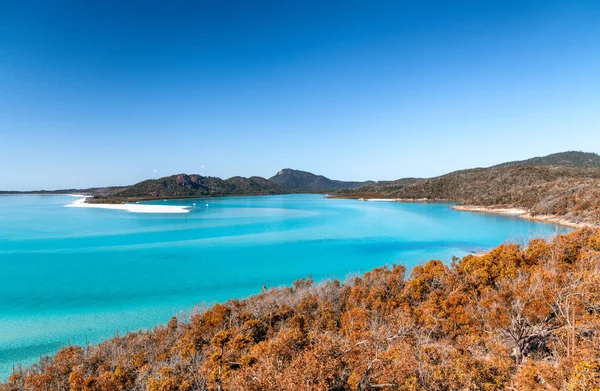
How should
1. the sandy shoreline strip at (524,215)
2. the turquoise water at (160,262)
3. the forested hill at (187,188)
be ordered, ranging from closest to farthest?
the turquoise water at (160,262) → the sandy shoreline strip at (524,215) → the forested hill at (187,188)

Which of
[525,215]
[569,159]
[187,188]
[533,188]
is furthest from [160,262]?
[569,159]

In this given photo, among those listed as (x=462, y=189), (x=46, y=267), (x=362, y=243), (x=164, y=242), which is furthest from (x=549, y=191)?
(x=46, y=267)

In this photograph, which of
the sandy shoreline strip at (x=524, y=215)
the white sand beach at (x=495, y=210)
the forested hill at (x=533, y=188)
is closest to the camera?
the sandy shoreline strip at (x=524, y=215)

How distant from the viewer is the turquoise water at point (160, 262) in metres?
13.8

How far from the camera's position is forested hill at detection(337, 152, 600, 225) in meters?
40.0

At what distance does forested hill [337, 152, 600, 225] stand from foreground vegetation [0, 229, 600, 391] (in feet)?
79.4

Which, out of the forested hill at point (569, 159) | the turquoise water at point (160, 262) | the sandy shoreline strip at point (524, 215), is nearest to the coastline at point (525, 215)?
the sandy shoreline strip at point (524, 215)

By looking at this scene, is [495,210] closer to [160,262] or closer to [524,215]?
[524,215]

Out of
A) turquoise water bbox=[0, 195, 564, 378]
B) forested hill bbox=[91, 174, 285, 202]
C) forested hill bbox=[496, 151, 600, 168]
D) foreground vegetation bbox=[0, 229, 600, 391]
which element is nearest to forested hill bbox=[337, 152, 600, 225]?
forested hill bbox=[496, 151, 600, 168]

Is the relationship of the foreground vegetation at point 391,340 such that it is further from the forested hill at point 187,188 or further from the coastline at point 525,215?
the forested hill at point 187,188

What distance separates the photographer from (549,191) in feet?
166

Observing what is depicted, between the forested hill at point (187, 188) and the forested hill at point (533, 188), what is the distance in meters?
77.0

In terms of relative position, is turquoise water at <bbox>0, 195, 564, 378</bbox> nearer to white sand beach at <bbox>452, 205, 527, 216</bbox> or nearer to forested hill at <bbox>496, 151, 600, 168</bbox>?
white sand beach at <bbox>452, 205, 527, 216</bbox>

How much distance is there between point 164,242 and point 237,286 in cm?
1743
